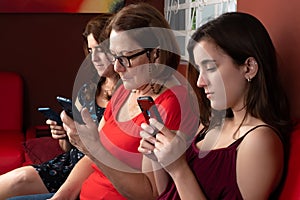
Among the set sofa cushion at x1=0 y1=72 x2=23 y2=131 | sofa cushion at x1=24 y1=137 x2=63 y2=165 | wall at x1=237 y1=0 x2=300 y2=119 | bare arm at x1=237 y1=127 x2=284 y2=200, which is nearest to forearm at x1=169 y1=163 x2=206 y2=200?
bare arm at x1=237 y1=127 x2=284 y2=200

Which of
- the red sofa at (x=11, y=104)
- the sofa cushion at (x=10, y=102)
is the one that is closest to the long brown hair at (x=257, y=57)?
the red sofa at (x=11, y=104)

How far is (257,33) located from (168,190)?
0.50 meters

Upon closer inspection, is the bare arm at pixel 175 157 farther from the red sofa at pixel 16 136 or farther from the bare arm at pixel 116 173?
the red sofa at pixel 16 136

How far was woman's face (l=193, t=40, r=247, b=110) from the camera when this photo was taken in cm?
144

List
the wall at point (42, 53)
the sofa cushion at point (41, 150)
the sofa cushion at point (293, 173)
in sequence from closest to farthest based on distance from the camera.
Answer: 1. the sofa cushion at point (293, 173)
2. the sofa cushion at point (41, 150)
3. the wall at point (42, 53)

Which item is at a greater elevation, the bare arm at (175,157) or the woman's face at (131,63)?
the woman's face at (131,63)

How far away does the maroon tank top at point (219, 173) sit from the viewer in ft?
4.57

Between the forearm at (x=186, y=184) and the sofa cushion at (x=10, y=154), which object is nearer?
the forearm at (x=186, y=184)

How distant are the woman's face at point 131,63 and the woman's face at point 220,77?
0.97ft

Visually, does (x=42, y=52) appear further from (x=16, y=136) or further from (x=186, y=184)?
(x=186, y=184)

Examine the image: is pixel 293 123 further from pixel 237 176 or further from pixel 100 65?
pixel 100 65

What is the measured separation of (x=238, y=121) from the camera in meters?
1.52

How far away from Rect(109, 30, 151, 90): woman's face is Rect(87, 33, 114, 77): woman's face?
45 cm

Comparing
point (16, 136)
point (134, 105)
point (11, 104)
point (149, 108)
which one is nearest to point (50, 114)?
point (134, 105)
